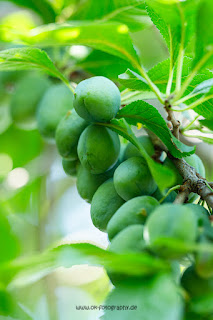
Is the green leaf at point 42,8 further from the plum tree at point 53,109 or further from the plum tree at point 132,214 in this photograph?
the plum tree at point 132,214

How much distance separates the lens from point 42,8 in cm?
150

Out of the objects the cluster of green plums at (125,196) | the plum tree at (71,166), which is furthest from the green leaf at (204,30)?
the plum tree at (71,166)

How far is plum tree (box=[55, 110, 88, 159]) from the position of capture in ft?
2.99

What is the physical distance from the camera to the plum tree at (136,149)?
2.79 feet

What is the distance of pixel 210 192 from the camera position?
2.30 ft

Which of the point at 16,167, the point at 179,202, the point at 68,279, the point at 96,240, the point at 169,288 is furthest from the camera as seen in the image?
the point at 68,279

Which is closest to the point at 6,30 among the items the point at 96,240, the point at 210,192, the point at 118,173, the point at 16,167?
the point at 118,173

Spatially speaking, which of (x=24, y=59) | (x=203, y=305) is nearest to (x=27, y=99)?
(x=24, y=59)

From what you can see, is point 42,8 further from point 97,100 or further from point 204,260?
point 204,260

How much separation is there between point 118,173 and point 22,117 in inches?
25.5

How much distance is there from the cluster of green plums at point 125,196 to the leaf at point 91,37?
60mm

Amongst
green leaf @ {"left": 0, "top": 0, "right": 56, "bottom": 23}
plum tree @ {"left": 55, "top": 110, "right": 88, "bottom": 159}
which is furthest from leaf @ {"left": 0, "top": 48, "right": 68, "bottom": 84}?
green leaf @ {"left": 0, "top": 0, "right": 56, "bottom": 23}

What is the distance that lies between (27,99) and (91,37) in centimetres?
64

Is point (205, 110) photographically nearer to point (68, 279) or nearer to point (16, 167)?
point (16, 167)
